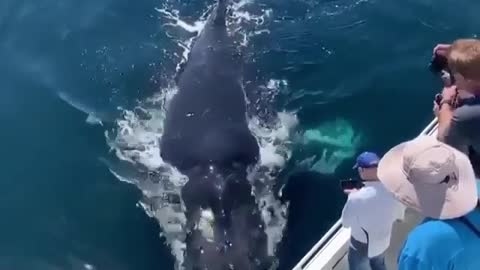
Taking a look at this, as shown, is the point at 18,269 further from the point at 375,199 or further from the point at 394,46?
the point at 394,46

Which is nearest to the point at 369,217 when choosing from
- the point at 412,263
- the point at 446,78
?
the point at 446,78

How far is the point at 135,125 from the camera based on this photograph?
16.5 m

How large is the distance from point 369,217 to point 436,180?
218 centimetres

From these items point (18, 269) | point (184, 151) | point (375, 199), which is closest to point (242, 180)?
point (184, 151)

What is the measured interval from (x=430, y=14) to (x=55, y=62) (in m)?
8.00

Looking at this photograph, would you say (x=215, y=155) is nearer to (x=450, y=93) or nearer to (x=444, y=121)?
(x=450, y=93)

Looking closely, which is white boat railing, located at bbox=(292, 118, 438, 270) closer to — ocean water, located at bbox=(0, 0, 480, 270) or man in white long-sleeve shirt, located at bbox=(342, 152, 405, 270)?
man in white long-sleeve shirt, located at bbox=(342, 152, 405, 270)

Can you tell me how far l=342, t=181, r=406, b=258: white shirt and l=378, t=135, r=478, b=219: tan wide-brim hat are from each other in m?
1.71

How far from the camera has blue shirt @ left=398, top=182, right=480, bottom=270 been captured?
21.2 ft

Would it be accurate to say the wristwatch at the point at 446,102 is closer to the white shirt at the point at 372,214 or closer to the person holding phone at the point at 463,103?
the person holding phone at the point at 463,103

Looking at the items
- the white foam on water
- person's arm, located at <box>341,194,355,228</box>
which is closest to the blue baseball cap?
person's arm, located at <box>341,194,355,228</box>

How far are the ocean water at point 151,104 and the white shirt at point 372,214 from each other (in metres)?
4.48

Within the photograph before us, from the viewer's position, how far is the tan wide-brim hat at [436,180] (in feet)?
21.9

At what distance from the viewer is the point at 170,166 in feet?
49.0
